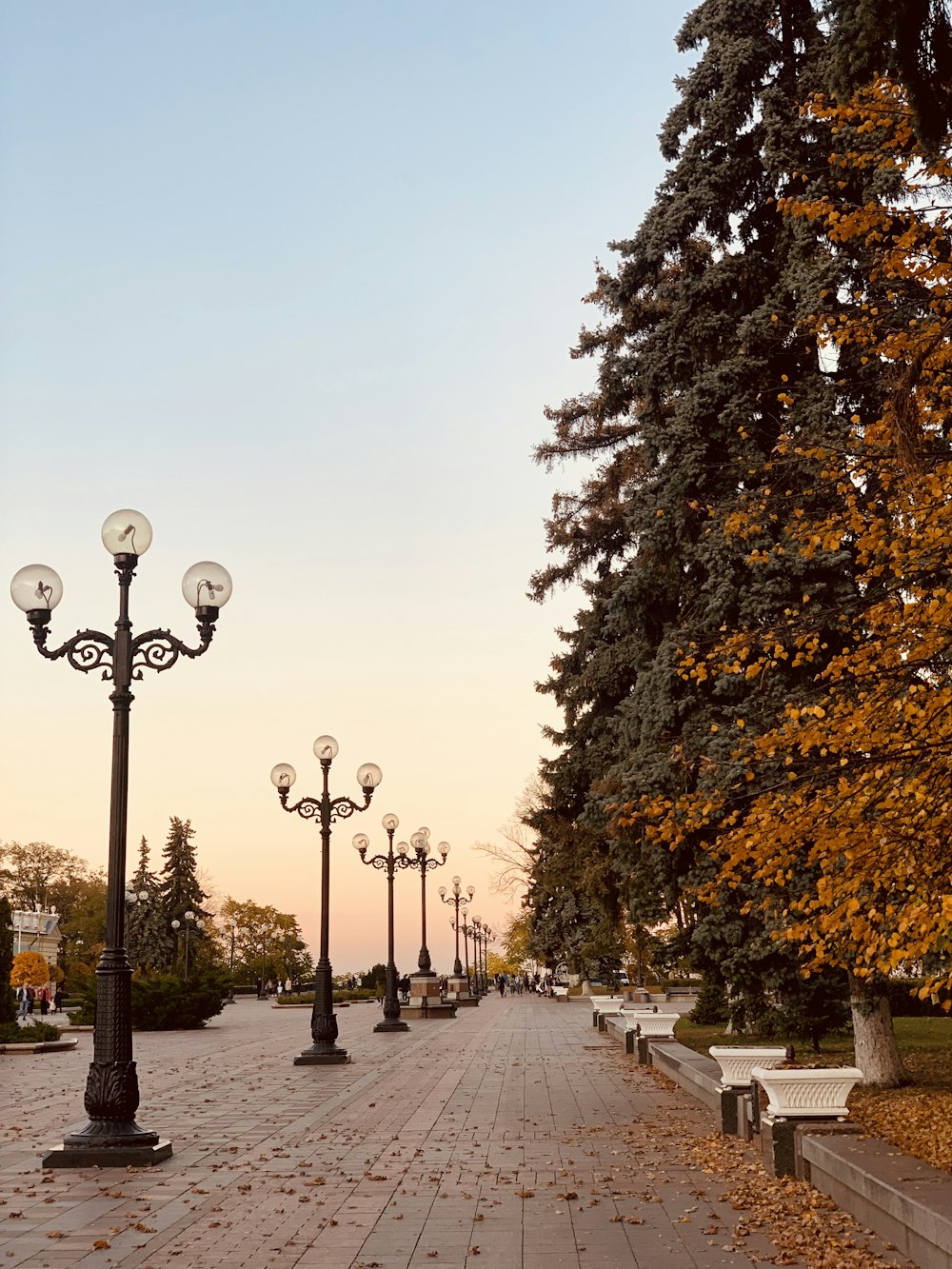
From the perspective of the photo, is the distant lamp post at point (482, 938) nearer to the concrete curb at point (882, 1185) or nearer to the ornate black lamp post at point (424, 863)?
the ornate black lamp post at point (424, 863)

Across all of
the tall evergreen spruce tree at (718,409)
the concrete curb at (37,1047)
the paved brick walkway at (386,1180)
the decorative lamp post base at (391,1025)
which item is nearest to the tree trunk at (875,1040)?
the tall evergreen spruce tree at (718,409)

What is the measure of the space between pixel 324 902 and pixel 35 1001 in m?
39.0

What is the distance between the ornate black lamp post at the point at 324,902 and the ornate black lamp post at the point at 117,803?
970 cm

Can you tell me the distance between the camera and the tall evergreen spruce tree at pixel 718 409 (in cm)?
1447

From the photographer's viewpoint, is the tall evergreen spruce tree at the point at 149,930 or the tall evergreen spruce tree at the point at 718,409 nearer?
the tall evergreen spruce tree at the point at 718,409

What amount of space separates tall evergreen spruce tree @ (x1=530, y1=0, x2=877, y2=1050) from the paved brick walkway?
3.33m

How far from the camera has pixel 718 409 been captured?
15500 millimetres

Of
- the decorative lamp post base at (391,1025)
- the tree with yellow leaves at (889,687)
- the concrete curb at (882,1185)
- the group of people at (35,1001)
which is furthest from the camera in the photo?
the group of people at (35,1001)

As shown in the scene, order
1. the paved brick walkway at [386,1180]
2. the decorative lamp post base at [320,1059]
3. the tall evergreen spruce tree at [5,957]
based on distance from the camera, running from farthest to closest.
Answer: the tall evergreen spruce tree at [5,957], the decorative lamp post base at [320,1059], the paved brick walkway at [386,1180]

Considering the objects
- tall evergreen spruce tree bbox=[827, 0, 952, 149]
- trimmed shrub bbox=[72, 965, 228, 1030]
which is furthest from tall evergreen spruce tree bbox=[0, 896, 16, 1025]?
tall evergreen spruce tree bbox=[827, 0, 952, 149]

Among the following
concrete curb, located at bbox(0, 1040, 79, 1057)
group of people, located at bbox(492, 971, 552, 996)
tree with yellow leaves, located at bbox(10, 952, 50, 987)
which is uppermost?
tree with yellow leaves, located at bbox(10, 952, 50, 987)

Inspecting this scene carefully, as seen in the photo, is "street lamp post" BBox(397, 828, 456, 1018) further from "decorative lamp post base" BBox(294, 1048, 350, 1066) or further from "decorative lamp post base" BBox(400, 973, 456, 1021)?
"decorative lamp post base" BBox(294, 1048, 350, 1066)

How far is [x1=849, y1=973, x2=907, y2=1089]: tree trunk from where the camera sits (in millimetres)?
13430

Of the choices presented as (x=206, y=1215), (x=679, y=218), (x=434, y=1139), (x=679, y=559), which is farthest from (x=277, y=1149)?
(x=679, y=218)
